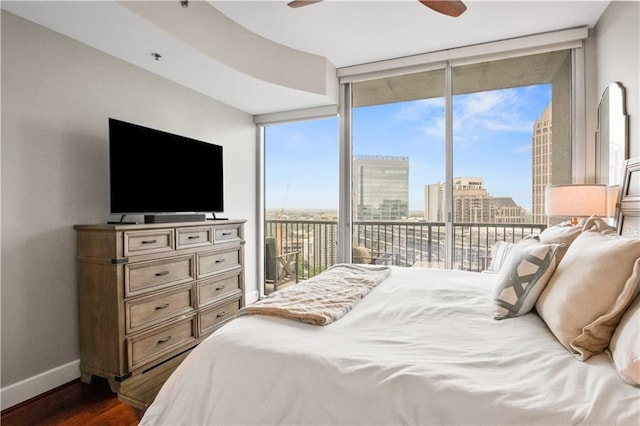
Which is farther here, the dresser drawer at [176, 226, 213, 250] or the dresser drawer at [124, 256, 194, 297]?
the dresser drawer at [176, 226, 213, 250]

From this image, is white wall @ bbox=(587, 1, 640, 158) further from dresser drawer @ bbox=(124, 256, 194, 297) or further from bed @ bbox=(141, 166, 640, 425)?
dresser drawer @ bbox=(124, 256, 194, 297)

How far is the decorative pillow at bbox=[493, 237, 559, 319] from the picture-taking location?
1.40 m

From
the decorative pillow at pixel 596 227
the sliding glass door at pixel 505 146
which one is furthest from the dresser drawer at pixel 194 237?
the decorative pillow at pixel 596 227

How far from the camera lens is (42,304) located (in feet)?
7.43

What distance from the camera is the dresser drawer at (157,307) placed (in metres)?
2.29

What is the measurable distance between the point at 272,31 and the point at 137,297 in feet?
7.84

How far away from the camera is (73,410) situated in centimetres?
205

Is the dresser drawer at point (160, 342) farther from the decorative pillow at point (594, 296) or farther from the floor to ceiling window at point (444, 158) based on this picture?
the decorative pillow at point (594, 296)

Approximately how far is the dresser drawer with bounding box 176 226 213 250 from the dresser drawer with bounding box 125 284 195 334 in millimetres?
326

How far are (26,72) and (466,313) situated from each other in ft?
9.38

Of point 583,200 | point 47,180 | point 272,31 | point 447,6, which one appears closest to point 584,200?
point 583,200

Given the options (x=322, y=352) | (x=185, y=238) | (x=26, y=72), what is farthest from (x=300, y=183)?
(x=322, y=352)

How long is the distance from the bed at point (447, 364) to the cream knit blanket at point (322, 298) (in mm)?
40

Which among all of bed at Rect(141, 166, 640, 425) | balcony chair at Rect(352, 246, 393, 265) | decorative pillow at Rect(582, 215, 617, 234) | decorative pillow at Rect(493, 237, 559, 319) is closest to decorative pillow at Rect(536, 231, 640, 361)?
bed at Rect(141, 166, 640, 425)
